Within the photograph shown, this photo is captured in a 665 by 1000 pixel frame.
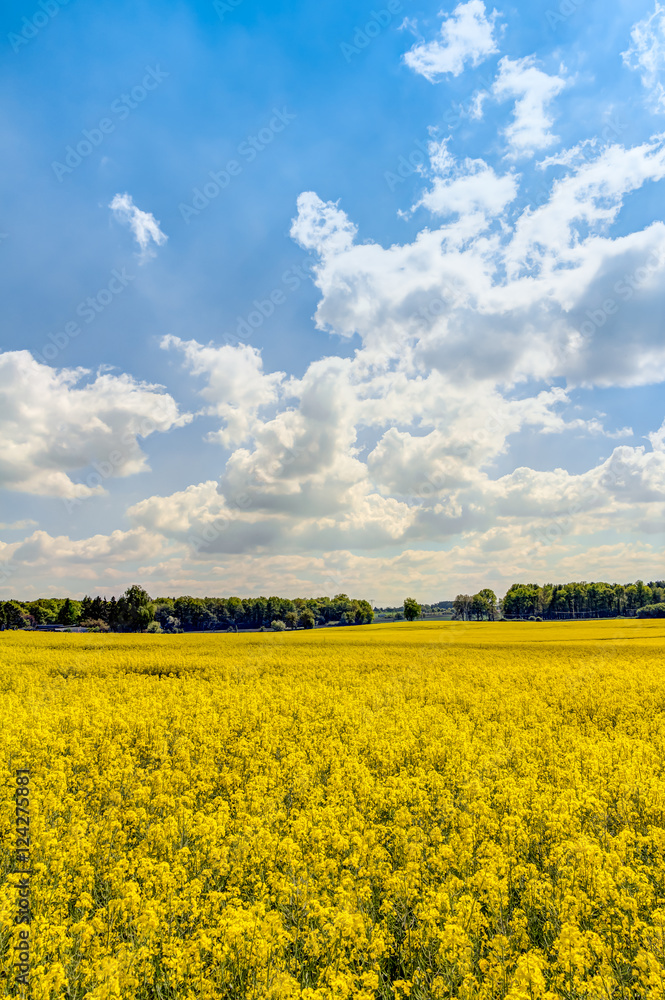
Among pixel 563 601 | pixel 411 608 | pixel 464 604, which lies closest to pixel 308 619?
pixel 411 608

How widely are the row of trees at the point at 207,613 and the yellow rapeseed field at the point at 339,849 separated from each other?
339 ft

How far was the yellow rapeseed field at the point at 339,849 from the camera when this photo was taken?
4.77 metres

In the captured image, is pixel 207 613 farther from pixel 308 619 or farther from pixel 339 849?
pixel 339 849

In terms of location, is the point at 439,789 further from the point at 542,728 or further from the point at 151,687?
the point at 151,687

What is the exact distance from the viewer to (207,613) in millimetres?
143500

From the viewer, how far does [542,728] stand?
12.0m

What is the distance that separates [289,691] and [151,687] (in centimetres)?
618

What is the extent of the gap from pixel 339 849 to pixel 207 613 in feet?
478

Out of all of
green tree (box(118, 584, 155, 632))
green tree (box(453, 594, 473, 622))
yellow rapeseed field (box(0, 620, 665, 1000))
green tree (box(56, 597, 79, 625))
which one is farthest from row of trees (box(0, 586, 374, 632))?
yellow rapeseed field (box(0, 620, 665, 1000))

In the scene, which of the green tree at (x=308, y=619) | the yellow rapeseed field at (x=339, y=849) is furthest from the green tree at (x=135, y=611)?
the yellow rapeseed field at (x=339, y=849)

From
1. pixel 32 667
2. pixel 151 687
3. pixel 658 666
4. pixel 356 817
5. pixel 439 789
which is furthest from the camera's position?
pixel 32 667

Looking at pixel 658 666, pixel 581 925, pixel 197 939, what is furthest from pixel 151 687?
pixel 658 666

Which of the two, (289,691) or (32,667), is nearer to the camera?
(289,691)

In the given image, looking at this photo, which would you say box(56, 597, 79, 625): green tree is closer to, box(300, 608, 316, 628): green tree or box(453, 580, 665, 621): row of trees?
box(300, 608, 316, 628): green tree
